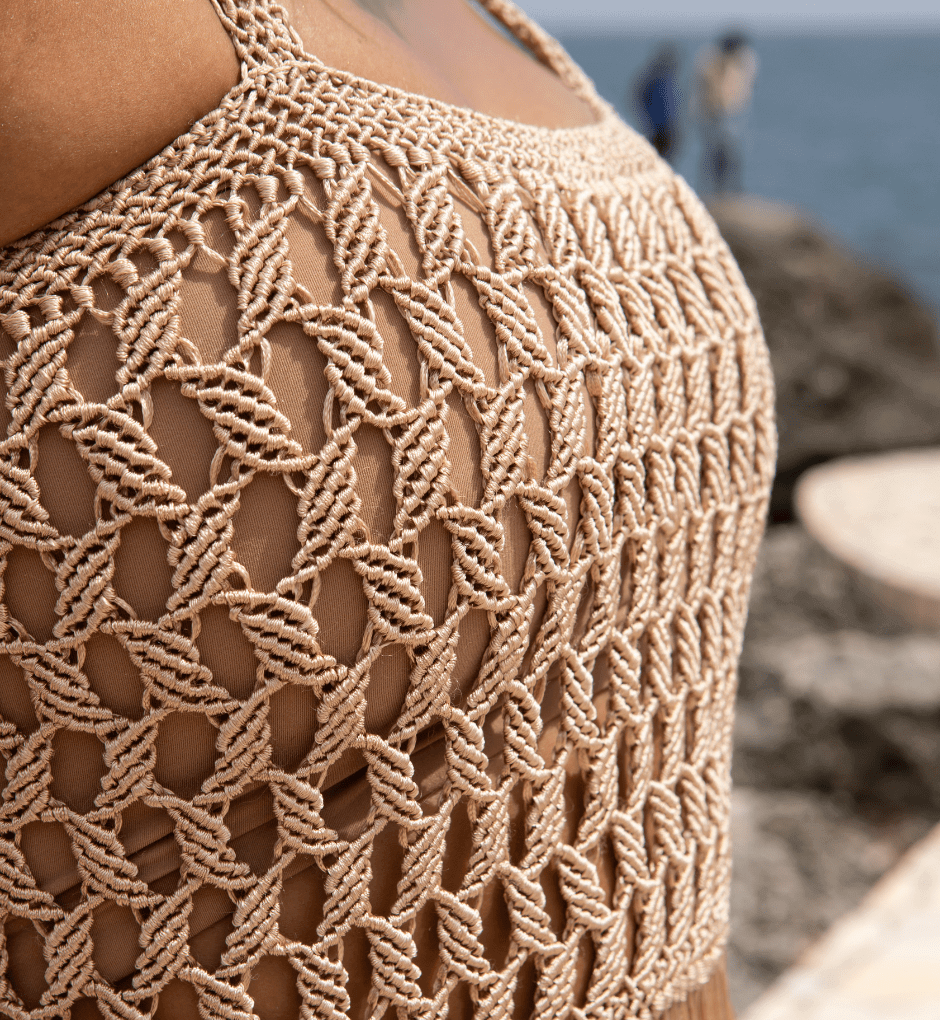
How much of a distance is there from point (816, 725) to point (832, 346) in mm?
2458

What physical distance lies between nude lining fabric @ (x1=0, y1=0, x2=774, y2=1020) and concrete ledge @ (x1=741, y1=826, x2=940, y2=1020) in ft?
6.98

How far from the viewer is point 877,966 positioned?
8.25 feet

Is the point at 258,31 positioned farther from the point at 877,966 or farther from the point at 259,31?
the point at 877,966

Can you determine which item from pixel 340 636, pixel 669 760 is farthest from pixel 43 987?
pixel 669 760

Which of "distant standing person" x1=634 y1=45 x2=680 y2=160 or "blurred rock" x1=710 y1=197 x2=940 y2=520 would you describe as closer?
"blurred rock" x1=710 y1=197 x2=940 y2=520

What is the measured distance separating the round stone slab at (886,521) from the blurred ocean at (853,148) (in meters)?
2.05

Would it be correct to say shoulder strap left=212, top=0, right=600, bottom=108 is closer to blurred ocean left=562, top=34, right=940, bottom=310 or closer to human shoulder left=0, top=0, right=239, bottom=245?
human shoulder left=0, top=0, right=239, bottom=245

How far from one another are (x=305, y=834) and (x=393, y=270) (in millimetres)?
273

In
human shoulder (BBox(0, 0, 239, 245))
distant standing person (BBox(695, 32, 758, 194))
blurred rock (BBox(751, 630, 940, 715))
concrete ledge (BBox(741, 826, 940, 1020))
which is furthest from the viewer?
distant standing person (BBox(695, 32, 758, 194))

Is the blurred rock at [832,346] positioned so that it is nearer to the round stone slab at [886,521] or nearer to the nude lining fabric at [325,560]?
the round stone slab at [886,521]

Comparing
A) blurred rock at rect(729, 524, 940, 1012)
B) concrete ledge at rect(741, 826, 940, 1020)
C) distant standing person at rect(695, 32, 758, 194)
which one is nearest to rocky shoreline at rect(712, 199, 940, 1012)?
blurred rock at rect(729, 524, 940, 1012)

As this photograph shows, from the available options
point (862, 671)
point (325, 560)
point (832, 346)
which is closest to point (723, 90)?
point (832, 346)

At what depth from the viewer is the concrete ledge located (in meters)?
2.39

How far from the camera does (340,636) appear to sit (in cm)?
50
